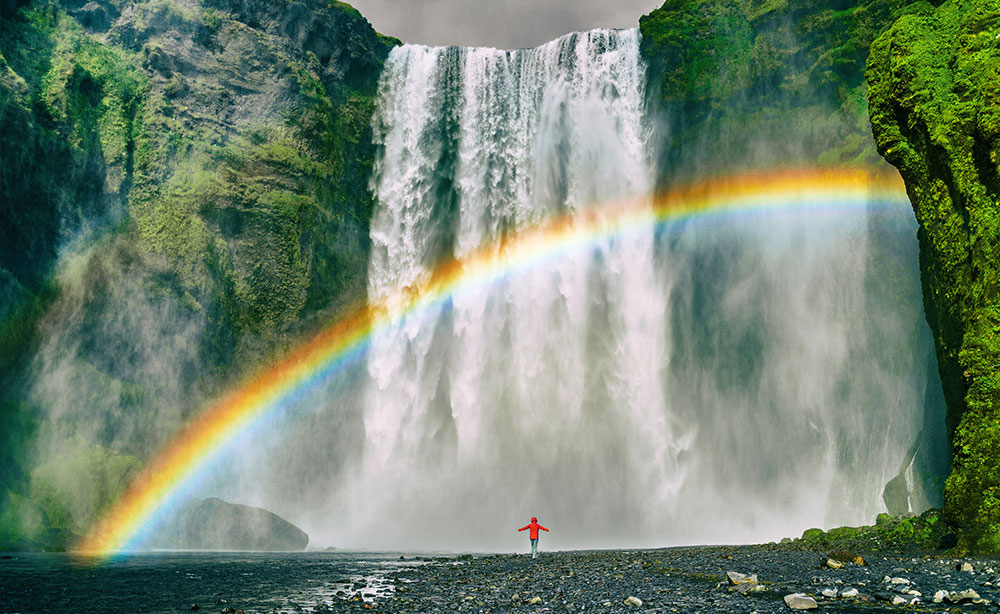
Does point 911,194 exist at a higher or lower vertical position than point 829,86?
lower

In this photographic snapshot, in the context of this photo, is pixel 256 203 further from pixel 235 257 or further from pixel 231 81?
pixel 231 81

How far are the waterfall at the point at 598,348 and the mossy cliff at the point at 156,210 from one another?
3.90m

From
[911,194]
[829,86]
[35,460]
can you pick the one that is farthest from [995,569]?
[35,460]

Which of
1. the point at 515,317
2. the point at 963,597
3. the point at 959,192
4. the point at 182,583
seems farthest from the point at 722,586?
the point at 515,317

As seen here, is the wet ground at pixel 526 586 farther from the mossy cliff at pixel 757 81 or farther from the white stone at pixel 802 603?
the mossy cliff at pixel 757 81

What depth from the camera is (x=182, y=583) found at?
14.8m

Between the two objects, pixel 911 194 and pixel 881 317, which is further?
pixel 881 317

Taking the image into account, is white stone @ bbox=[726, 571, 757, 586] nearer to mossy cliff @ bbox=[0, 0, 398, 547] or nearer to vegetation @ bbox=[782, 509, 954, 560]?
vegetation @ bbox=[782, 509, 954, 560]

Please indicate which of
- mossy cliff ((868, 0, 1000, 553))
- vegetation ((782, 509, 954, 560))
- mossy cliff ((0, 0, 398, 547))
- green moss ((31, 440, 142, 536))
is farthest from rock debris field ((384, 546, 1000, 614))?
mossy cliff ((0, 0, 398, 547))

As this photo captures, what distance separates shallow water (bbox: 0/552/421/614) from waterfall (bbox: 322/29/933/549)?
1296 cm

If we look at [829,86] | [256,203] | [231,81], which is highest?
[231,81]

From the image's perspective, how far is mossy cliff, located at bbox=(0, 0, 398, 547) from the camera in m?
30.5

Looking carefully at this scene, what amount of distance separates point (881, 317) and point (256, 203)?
31.4 meters

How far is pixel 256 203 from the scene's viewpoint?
121 ft
